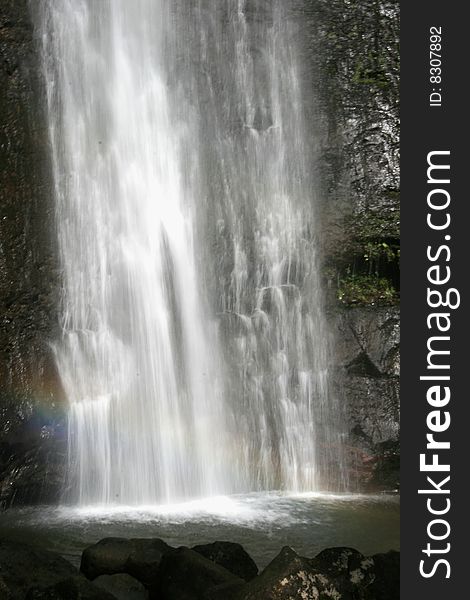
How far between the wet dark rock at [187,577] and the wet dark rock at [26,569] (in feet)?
2.12

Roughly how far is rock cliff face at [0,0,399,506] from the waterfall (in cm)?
24

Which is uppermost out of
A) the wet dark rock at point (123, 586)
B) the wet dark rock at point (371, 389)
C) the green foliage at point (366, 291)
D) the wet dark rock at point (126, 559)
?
the green foliage at point (366, 291)

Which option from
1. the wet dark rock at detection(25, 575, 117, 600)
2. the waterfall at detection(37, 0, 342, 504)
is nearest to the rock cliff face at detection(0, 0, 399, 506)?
the waterfall at detection(37, 0, 342, 504)

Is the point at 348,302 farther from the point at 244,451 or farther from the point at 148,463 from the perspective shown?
the point at 148,463

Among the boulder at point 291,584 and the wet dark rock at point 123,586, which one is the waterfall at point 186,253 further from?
the boulder at point 291,584

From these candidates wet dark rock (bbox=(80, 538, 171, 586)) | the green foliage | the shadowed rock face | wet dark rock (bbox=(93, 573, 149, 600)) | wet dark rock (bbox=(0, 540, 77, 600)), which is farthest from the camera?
the green foliage

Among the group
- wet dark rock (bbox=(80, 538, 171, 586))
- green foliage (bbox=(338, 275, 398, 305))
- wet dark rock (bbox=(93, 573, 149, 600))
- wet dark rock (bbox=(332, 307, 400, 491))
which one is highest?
green foliage (bbox=(338, 275, 398, 305))

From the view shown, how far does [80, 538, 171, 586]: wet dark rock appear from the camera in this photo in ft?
19.1

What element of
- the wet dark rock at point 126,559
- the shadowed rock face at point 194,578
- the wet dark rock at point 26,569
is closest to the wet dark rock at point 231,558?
the shadowed rock face at point 194,578

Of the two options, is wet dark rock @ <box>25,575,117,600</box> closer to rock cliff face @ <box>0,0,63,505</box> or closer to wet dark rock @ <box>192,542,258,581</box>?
wet dark rock @ <box>192,542,258,581</box>

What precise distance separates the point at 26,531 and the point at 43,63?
6.41 meters

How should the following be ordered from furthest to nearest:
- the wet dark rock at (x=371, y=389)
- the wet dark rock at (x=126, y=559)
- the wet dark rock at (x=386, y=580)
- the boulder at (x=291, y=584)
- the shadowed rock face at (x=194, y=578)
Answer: the wet dark rock at (x=371, y=389)
the wet dark rock at (x=126, y=559)
the wet dark rock at (x=386, y=580)
the shadowed rock face at (x=194, y=578)
the boulder at (x=291, y=584)

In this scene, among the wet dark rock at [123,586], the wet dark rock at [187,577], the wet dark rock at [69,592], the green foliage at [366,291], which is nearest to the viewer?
the wet dark rock at [69,592]

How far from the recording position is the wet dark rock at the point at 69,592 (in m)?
4.86
